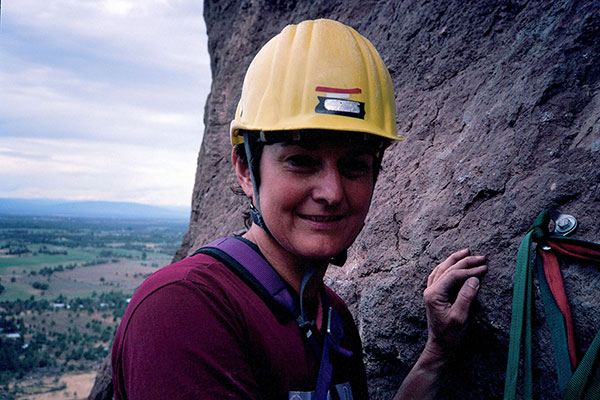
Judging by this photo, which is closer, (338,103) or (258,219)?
(338,103)

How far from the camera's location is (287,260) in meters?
1.86

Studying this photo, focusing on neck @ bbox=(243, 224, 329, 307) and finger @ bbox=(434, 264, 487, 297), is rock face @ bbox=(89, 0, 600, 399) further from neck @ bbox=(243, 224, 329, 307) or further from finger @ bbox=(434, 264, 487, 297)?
neck @ bbox=(243, 224, 329, 307)

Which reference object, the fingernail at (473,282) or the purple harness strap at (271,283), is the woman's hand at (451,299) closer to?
the fingernail at (473,282)

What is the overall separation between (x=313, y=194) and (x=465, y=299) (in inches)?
36.9

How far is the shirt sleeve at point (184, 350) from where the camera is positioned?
4.12 feet

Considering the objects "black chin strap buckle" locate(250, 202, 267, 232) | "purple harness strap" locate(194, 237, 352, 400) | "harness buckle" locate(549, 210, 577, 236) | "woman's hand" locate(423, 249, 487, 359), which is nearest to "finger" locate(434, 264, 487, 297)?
"woman's hand" locate(423, 249, 487, 359)

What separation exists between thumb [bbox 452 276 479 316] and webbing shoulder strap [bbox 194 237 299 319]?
817mm

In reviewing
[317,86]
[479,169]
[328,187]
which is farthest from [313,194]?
[479,169]

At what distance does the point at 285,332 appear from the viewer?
63.2 inches

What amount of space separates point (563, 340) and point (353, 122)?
117 cm

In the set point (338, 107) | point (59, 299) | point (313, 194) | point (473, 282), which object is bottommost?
point (59, 299)

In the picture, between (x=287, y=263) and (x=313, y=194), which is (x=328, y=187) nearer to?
(x=313, y=194)

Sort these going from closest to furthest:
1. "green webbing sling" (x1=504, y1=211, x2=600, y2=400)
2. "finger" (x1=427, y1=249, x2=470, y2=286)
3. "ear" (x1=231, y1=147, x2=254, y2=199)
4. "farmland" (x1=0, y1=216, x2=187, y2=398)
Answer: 1. "green webbing sling" (x1=504, y1=211, x2=600, y2=400)
2. "ear" (x1=231, y1=147, x2=254, y2=199)
3. "finger" (x1=427, y1=249, x2=470, y2=286)
4. "farmland" (x1=0, y1=216, x2=187, y2=398)

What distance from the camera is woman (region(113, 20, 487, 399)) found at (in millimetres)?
1311
